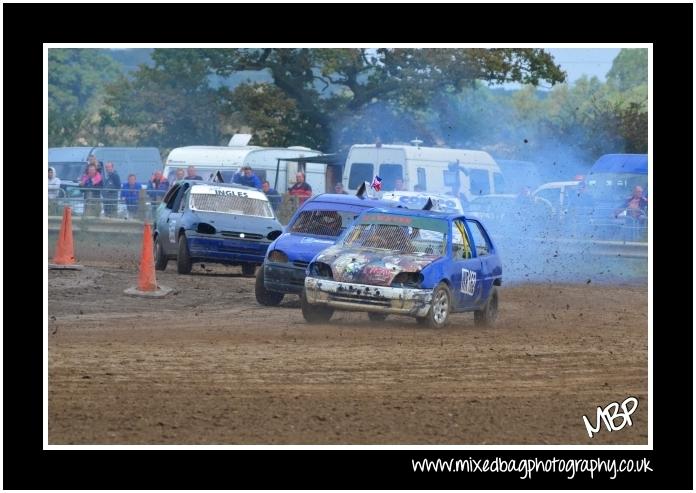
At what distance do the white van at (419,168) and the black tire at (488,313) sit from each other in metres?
13.4

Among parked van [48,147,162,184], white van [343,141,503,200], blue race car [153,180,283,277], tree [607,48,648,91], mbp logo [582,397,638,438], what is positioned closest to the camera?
mbp logo [582,397,638,438]

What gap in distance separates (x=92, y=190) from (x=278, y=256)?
51.4ft

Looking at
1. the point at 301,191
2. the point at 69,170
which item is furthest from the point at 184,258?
the point at 69,170

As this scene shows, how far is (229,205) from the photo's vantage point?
21266mm

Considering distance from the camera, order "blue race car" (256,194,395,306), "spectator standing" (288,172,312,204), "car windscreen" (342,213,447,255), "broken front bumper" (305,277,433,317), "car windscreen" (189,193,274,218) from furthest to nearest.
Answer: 1. "spectator standing" (288,172,312,204)
2. "car windscreen" (189,193,274,218)
3. "blue race car" (256,194,395,306)
4. "car windscreen" (342,213,447,255)
5. "broken front bumper" (305,277,433,317)

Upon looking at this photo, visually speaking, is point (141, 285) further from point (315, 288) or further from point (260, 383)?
point (260, 383)

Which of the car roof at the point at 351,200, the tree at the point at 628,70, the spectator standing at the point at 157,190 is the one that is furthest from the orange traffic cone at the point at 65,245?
the tree at the point at 628,70

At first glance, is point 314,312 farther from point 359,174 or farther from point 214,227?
point 359,174

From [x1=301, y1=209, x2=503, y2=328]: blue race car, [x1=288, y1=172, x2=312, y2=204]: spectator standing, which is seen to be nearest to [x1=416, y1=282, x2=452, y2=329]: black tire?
[x1=301, y1=209, x2=503, y2=328]: blue race car

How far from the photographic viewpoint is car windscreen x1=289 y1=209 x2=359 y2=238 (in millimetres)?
17344

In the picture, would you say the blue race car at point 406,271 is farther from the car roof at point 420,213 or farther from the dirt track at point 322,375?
the dirt track at point 322,375

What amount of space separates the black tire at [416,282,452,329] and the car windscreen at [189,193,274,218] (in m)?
6.90

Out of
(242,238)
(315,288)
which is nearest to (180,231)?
(242,238)

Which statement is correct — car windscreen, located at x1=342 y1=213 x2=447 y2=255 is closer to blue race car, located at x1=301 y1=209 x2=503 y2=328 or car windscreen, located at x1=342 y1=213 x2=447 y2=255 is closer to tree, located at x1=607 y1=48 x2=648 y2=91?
blue race car, located at x1=301 y1=209 x2=503 y2=328
